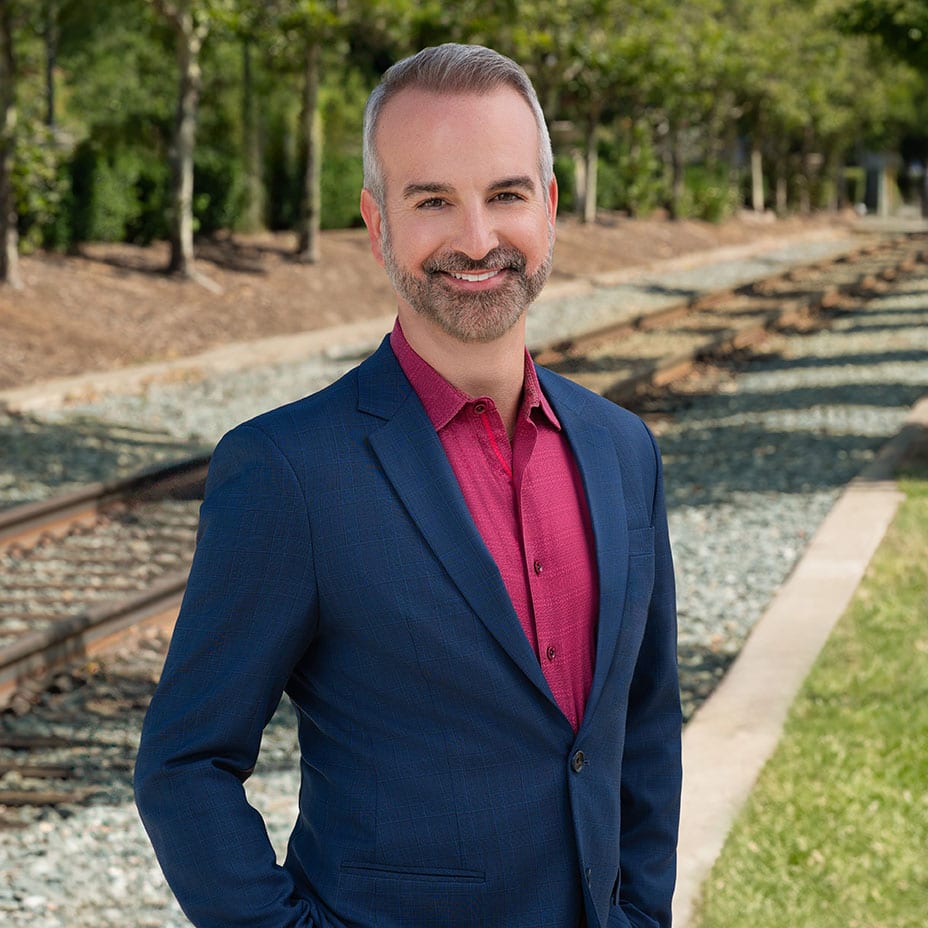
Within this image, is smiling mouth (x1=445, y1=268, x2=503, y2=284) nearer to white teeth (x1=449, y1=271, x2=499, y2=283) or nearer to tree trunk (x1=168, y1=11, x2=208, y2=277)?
white teeth (x1=449, y1=271, x2=499, y2=283)

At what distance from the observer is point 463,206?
75.8 inches

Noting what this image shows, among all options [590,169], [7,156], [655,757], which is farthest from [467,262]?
[590,169]

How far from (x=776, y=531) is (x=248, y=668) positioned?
728 cm

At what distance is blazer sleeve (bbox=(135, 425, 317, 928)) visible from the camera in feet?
5.98

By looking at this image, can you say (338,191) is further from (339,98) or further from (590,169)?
(590,169)

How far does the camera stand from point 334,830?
1933 mm

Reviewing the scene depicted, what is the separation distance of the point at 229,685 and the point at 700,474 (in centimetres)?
907

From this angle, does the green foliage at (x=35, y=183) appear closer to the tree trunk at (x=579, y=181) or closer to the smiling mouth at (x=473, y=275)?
the smiling mouth at (x=473, y=275)

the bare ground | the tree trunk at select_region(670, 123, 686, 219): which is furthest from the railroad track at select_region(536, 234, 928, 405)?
the tree trunk at select_region(670, 123, 686, 219)

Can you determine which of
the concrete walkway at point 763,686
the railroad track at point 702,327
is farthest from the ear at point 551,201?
the railroad track at point 702,327

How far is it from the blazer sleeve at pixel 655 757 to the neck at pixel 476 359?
0.33 meters

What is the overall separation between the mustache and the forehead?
0.34 ft

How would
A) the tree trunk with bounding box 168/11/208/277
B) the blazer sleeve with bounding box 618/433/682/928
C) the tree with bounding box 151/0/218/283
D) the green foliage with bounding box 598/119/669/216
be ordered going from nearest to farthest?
the blazer sleeve with bounding box 618/433/682/928, the tree with bounding box 151/0/218/283, the tree trunk with bounding box 168/11/208/277, the green foliage with bounding box 598/119/669/216

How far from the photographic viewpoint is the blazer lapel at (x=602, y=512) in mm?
1957
